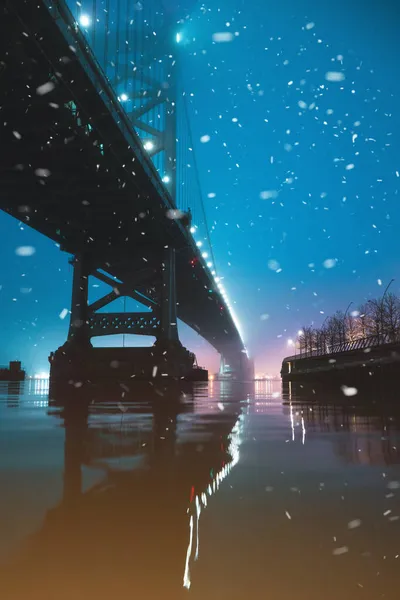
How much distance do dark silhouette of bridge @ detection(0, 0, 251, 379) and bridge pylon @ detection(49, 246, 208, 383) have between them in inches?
2.9

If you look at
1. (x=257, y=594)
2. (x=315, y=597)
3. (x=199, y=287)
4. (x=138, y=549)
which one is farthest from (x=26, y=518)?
(x=199, y=287)

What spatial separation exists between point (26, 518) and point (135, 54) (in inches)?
1299

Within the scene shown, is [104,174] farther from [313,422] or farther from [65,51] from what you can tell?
[313,422]

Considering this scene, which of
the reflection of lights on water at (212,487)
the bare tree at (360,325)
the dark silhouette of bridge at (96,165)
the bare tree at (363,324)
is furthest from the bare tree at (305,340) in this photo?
the reflection of lights on water at (212,487)

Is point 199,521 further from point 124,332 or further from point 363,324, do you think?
point 363,324

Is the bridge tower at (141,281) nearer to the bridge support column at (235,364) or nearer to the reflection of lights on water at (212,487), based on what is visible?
the reflection of lights on water at (212,487)

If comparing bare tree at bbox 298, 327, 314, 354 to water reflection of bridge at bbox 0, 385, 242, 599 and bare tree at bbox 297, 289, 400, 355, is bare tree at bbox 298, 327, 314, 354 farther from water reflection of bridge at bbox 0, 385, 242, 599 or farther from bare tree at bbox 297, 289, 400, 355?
water reflection of bridge at bbox 0, 385, 242, 599

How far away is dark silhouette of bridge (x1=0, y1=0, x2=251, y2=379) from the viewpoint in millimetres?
15312

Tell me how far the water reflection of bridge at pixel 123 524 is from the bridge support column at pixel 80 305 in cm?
2676

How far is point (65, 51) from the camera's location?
14.8 m

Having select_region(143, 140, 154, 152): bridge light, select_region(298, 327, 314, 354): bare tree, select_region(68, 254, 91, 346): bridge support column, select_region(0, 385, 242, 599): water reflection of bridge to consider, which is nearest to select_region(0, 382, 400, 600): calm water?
select_region(0, 385, 242, 599): water reflection of bridge

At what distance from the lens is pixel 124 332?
31.4 m

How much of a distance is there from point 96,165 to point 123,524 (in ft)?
71.9

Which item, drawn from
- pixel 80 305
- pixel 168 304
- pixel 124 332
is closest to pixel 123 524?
pixel 168 304
